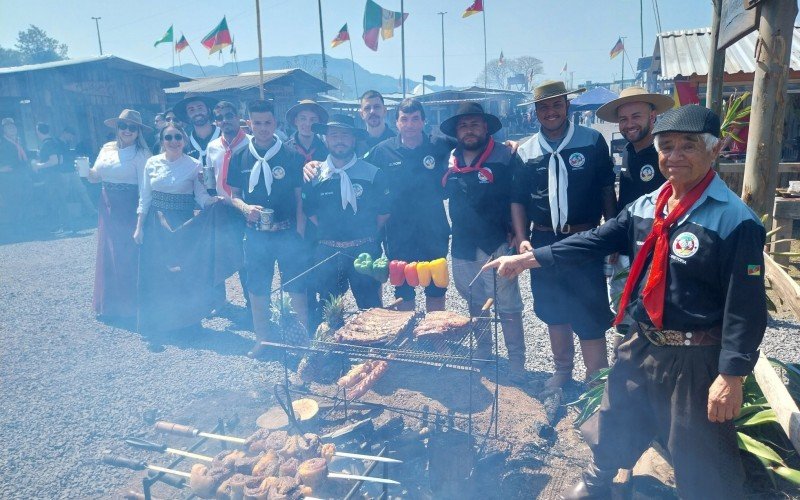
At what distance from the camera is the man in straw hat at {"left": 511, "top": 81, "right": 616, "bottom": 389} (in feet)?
14.5

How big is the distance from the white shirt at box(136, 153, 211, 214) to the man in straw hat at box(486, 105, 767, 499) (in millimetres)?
5152

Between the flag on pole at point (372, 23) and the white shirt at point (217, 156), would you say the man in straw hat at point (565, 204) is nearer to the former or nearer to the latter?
the white shirt at point (217, 156)

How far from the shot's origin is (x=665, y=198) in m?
2.74

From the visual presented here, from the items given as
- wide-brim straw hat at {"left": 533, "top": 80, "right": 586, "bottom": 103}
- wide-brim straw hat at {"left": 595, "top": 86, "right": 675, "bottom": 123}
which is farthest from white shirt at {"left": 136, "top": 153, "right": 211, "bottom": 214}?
wide-brim straw hat at {"left": 595, "top": 86, "right": 675, "bottom": 123}

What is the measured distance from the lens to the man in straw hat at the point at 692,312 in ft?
7.78

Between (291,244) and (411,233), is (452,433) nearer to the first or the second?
(411,233)

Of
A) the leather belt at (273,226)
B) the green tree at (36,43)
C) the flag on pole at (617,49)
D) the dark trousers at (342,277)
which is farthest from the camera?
the green tree at (36,43)

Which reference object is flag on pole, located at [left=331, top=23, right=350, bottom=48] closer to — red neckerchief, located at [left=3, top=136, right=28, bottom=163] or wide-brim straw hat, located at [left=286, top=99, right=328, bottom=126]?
red neckerchief, located at [left=3, top=136, right=28, bottom=163]

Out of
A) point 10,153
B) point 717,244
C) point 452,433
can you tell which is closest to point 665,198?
point 717,244

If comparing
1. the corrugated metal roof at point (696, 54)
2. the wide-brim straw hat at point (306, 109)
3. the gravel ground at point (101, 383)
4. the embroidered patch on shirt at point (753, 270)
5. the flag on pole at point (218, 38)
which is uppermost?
the flag on pole at point (218, 38)

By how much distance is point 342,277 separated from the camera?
5.64 meters

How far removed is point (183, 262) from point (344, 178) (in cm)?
274

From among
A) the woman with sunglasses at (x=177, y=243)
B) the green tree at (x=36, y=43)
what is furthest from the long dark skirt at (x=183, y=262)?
the green tree at (x=36, y=43)

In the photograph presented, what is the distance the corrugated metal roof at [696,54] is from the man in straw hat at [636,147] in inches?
298
